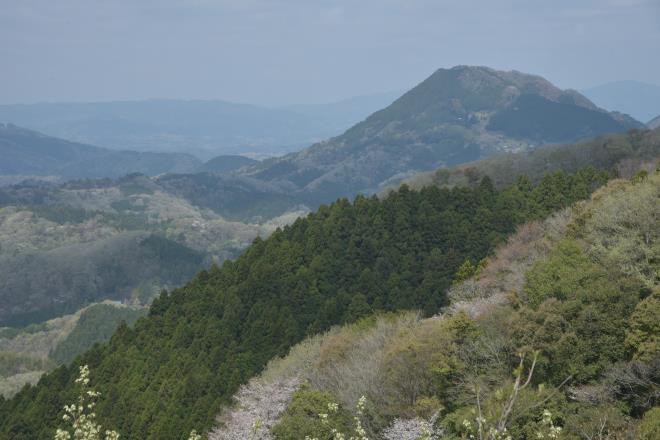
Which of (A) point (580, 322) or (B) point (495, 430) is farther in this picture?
(A) point (580, 322)

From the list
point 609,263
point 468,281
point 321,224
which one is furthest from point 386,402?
point 321,224

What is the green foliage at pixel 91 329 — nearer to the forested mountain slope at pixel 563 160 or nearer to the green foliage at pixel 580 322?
the forested mountain slope at pixel 563 160

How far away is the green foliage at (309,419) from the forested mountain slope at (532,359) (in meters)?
0.07

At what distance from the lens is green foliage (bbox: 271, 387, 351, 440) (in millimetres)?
28281

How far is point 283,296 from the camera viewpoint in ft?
201

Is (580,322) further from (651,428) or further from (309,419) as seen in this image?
(309,419)

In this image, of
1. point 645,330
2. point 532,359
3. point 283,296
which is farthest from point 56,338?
point 645,330

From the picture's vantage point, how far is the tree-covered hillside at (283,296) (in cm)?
5338

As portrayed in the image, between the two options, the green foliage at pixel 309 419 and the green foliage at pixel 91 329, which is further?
the green foliage at pixel 91 329

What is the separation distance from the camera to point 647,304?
80.6 ft

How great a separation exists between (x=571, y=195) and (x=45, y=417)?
190 feet

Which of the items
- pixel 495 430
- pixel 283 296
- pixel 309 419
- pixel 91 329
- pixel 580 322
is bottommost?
pixel 91 329

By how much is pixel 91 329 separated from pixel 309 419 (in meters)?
149

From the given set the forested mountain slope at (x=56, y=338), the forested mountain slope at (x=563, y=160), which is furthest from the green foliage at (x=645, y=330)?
the forested mountain slope at (x=56, y=338)
